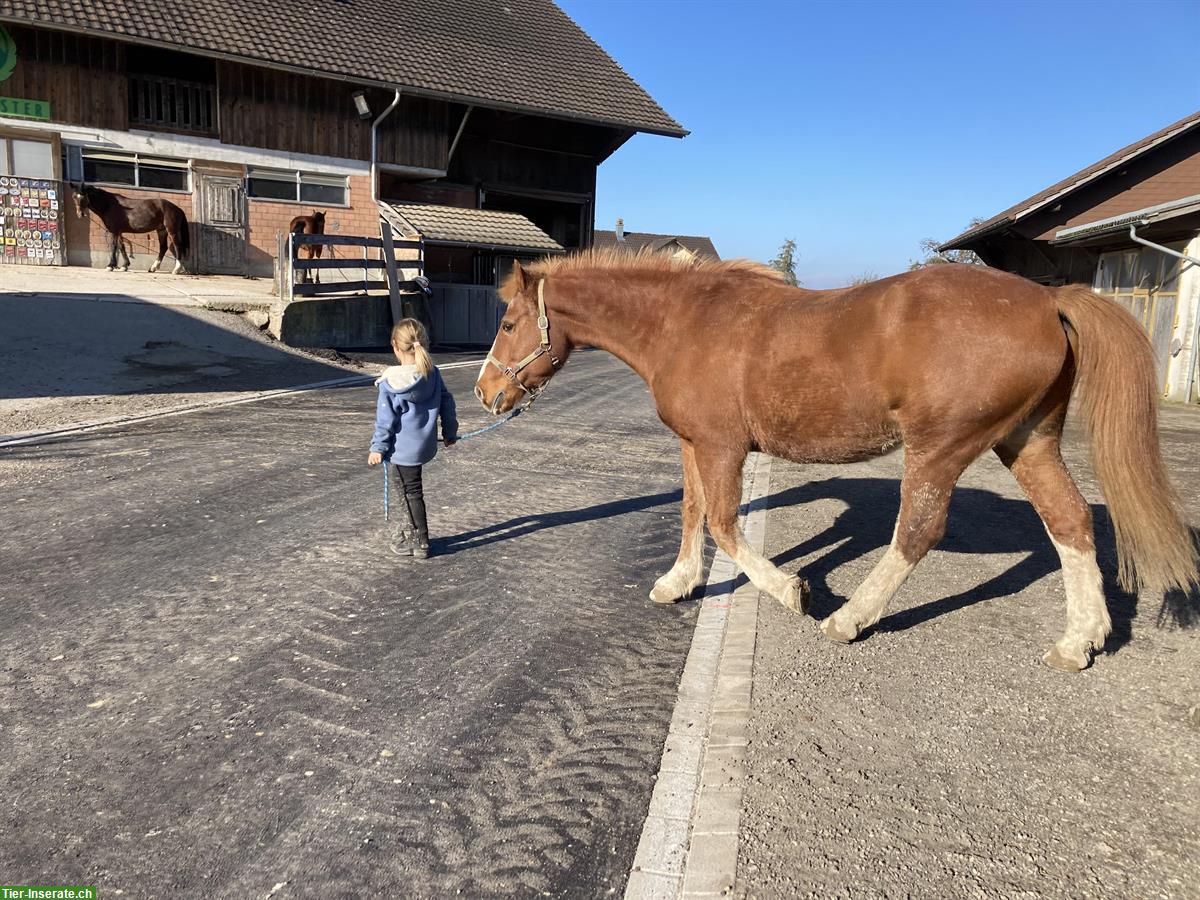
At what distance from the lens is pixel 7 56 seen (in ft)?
59.6

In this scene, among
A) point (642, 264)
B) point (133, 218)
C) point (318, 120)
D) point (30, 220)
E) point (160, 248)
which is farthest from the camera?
point (318, 120)

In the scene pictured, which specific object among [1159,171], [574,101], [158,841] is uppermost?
[574,101]

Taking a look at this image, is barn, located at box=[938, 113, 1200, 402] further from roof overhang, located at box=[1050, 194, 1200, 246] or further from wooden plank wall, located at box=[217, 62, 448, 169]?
wooden plank wall, located at box=[217, 62, 448, 169]

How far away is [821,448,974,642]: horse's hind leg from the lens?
12.8 feet

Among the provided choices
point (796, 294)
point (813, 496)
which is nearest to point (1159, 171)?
point (813, 496)

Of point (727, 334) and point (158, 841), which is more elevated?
point (727, 334)

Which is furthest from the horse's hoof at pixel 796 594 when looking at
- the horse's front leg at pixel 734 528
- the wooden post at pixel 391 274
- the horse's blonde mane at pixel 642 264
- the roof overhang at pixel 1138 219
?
the wooden post at pixel 391 274

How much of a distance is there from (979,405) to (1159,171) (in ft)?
67.5

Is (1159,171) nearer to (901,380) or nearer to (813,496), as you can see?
(813,496)

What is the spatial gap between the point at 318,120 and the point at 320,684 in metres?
21.7

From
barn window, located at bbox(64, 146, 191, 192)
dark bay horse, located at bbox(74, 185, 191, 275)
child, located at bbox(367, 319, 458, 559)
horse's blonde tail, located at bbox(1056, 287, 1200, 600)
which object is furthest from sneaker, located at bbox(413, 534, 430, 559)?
barn window, located at bbox(64, 146, 191, 192)

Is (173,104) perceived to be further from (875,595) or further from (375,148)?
(875,595)

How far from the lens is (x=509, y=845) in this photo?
258cm

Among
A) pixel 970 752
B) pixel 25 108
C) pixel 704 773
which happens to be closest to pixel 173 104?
pixel 25 108
